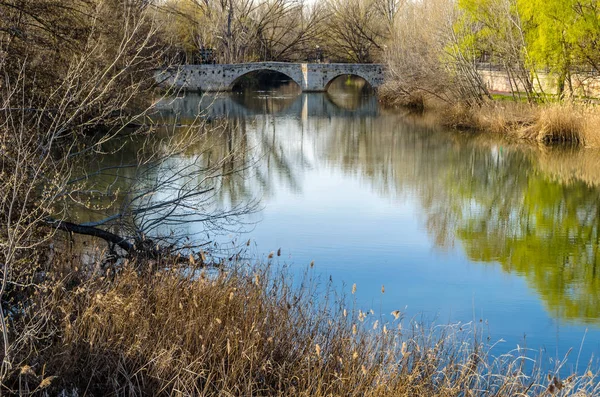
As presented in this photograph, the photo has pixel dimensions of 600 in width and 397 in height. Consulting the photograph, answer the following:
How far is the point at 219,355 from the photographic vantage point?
4.98 metres

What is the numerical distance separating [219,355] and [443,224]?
681 cm

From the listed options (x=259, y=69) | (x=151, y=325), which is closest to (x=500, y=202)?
(x=151, y=325)

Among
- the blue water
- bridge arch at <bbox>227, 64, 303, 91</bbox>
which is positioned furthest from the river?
bridge arch at <bbox>227, 64, 303, 91</bbox>

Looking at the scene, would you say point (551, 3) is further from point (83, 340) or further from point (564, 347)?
point (83, 340)

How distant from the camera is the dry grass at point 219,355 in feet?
15.4

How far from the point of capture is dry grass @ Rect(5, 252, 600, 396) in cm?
469

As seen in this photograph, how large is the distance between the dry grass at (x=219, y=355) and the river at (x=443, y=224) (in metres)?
1.77

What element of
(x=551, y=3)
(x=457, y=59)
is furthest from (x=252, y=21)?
(x=551, y=3)

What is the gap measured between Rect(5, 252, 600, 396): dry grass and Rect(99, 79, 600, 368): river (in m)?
1.77

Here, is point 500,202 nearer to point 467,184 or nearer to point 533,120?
point 467,184

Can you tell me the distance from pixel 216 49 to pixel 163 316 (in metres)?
37.7

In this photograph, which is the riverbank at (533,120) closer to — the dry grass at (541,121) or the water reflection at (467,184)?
the dry grass at (541,121)

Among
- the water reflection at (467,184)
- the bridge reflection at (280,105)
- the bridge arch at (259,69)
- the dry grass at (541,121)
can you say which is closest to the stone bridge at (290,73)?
the bridge arch at (259,69)

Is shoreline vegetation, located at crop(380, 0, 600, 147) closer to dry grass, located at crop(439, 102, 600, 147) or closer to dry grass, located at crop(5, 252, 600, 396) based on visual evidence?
dry grass, located at crop(439, 102, 600, 147)
